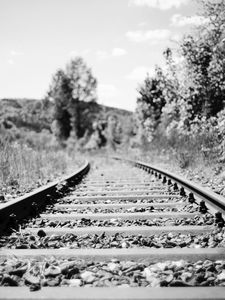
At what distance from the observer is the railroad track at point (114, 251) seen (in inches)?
79.0

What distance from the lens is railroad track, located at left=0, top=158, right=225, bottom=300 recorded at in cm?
201

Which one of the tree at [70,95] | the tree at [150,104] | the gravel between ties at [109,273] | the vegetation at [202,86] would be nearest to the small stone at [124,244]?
the gravel between ties at [109,273]

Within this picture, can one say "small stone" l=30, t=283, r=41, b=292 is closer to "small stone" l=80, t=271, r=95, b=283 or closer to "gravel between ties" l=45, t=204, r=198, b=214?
"small stone" l=80, t=271, r=95, b=283

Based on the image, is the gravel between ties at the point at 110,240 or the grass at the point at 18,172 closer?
the gravel between ties at the point at 110,240

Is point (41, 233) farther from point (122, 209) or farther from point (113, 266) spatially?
point (122, 209)

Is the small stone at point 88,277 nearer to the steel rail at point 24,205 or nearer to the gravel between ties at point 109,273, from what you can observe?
the gravel between ties at point 109,273

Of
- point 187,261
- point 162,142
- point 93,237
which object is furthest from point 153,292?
point 162,142

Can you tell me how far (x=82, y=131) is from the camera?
2000 inches

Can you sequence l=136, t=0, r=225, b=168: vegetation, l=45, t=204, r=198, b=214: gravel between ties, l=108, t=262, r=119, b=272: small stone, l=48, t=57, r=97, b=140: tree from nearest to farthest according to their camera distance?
l=108, t=262, r=119, b=272: small stone
l=45, t=204, r=198, b=214: gravel between ties
l=136, t=0, r=225, b=168: vegetation
l=48, t=57, r=97, b=140: tree

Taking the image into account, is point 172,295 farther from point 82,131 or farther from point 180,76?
point 82,131

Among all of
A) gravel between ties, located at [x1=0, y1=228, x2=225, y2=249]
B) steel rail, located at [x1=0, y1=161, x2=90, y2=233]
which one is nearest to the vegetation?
steel rail, located at [x1=0, y1=161, x2=90, y2=233]

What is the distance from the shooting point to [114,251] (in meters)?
2.71

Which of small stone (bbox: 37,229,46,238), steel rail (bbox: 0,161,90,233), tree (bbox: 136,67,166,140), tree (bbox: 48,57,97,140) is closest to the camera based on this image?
small stone (bbox: 37,229,46,238)

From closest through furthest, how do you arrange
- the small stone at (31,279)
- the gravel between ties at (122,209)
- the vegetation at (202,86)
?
the small stone at (31,279)
the gravel between ties at (122,209)
the vegetation at (202,86)
